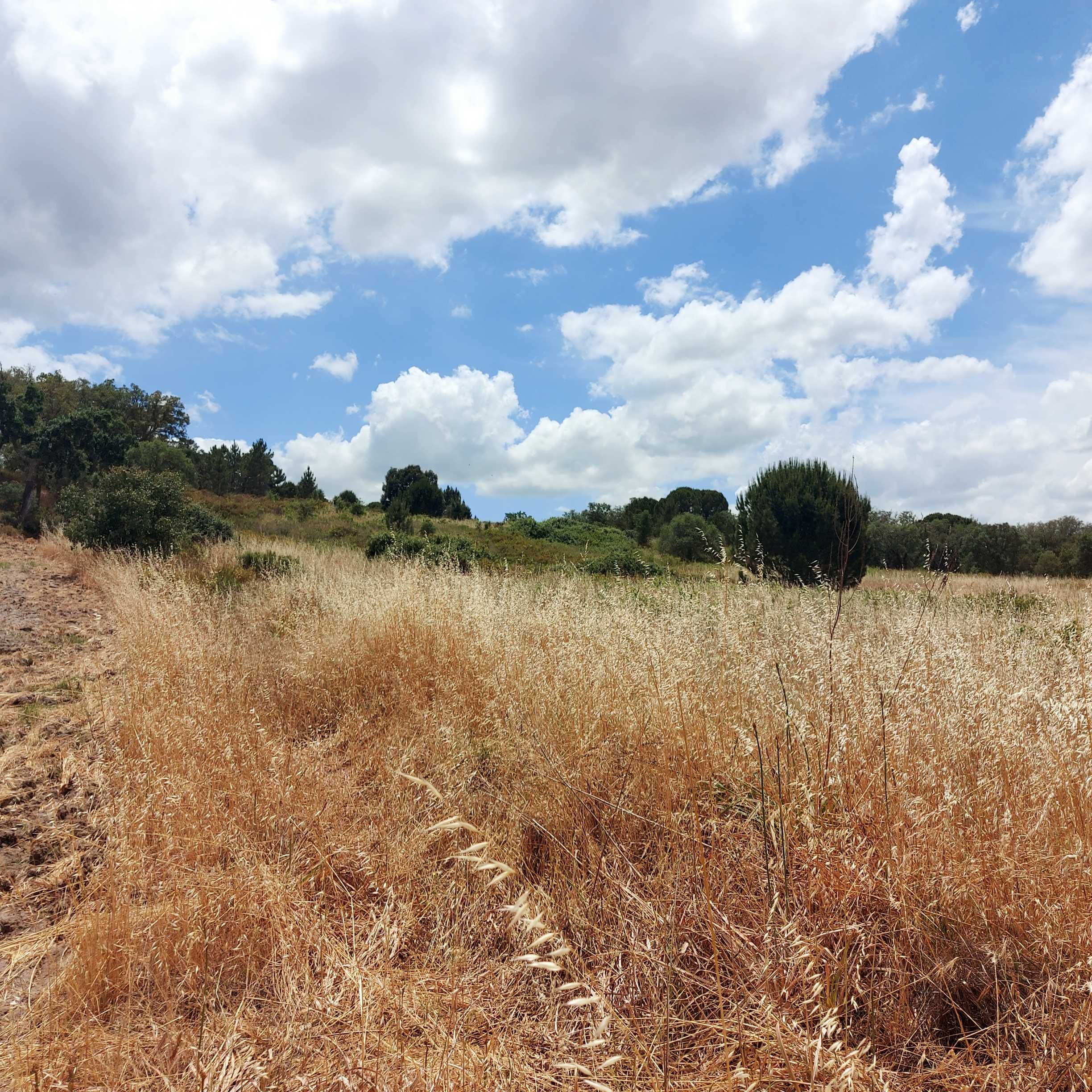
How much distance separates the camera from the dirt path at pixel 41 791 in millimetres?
2417

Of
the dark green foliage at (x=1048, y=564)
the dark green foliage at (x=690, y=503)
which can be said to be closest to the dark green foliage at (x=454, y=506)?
the dark green foliage at (x=690, y=503)

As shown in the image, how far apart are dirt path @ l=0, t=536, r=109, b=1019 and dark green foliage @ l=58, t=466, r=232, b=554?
693 cm

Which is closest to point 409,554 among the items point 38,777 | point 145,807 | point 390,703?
point 390,703

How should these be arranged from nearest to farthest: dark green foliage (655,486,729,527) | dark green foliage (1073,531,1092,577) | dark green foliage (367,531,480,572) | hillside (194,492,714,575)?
dark green foliage (367,531,480,572), hillside (194,492,714,575), dark green foliage (1073,531,1092,577), dark green foliage (655,486,729,527)

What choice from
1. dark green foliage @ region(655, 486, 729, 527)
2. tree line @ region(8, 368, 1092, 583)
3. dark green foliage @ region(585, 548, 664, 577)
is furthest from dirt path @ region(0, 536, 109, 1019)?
dark green foliage @ region(655, 486, 729, 527)

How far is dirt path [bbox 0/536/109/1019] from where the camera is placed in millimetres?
2417

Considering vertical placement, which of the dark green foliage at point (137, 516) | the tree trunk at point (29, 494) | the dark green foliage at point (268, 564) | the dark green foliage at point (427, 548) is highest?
the tree trunk at point (29, 494)

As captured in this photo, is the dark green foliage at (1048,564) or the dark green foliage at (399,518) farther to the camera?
the dark green foliage at (399,518)

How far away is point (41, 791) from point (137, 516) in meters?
12.5

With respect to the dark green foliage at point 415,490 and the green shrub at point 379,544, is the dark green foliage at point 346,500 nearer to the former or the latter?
the dark green foliage at point 415,490

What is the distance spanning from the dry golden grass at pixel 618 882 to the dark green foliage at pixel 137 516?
1141 cm

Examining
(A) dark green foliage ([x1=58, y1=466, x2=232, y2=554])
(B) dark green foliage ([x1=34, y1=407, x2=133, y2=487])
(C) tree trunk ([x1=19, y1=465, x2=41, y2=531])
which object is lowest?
(A) dark green foliage ([x1=58, y1=466, x2=232, y2=554])

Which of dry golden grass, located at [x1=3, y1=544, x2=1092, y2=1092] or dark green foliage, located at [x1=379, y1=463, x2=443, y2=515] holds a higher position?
dark green foliage, located at [x1=379, y1=463, x2=443, y2=515]

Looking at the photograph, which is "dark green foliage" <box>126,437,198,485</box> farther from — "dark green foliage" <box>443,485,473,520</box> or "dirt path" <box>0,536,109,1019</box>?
"dirt path" <box>0,536,109,1019</box>
